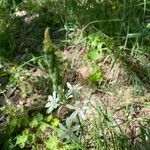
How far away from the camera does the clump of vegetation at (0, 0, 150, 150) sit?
267cm

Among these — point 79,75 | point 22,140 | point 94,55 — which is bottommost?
point 22,140

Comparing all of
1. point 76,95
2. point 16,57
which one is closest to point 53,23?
point 16,57

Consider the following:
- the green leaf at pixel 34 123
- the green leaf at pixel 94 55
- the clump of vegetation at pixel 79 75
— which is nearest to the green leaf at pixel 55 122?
the clump of vegetation at pixel 79 75

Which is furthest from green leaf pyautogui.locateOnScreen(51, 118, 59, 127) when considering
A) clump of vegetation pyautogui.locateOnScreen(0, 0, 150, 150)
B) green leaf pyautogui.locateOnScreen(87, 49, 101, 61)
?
green leaf pyautogui.locateOnScreen(87, 49, 101, 61)

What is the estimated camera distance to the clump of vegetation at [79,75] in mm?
2674

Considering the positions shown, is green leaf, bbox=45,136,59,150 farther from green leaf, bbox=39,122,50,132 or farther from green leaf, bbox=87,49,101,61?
green leaf, bbox=87,49,101,61

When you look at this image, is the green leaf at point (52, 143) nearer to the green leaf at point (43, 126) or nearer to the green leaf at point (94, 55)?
the green leaf at point (43, 126)

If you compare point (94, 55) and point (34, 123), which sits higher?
point (94, 55)

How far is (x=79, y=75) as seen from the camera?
3293 millimetres

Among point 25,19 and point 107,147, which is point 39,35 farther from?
point 107,147

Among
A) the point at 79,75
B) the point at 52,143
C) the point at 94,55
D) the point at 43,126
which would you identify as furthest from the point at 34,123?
the point at 94,55

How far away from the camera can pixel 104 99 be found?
303 centimetres

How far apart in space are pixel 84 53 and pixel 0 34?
2.93ft

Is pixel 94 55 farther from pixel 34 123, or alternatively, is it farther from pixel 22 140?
pixel 22 140
